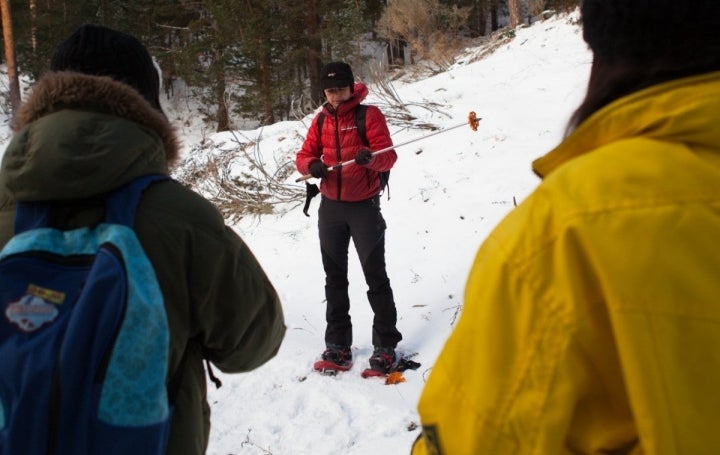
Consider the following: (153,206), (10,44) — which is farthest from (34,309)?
(10,44)

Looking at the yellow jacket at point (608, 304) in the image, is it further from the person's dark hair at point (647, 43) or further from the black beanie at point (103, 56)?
the black beanie at point (103, 56)

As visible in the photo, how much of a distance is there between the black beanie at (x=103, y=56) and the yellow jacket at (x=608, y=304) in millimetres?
1247

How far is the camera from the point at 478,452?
34.9 inches

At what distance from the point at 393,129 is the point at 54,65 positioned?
7510mm

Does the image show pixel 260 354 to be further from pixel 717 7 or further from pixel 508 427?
pixel 717 7

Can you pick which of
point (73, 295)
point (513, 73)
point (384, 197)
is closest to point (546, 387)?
point (73, 295)

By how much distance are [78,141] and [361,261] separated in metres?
2.74

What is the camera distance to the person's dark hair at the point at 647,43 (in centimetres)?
90

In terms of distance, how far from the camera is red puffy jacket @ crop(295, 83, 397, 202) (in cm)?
376

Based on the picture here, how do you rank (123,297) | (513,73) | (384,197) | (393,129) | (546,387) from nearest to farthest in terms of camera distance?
(546,387), (123,297), (384,197), (393,129), (513,73)

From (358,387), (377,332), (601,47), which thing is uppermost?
(601,47)

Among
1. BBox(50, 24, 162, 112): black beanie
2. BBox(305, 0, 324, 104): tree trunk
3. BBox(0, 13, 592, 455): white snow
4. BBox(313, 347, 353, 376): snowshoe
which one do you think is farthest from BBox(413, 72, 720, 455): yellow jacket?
BBox(305, 0, 324, 104): tree trunk

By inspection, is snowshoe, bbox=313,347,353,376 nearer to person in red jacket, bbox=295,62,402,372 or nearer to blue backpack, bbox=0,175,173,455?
person in red jacket, bbox=295,62,402,372

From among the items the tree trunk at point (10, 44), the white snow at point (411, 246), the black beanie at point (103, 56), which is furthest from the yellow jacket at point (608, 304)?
the tree trunk at point (10, 44)
